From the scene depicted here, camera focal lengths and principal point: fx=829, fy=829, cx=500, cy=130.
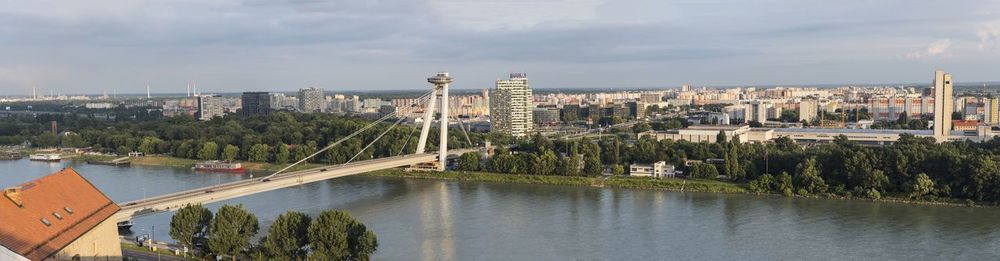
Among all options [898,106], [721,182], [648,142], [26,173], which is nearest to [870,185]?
[721,182]

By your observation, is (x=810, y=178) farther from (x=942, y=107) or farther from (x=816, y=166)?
(x=942, y=107)

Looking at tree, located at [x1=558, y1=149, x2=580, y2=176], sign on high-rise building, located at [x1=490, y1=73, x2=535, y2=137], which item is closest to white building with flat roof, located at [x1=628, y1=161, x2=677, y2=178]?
tree, located at [x1=558, y1=149, x2=580, y2=176]

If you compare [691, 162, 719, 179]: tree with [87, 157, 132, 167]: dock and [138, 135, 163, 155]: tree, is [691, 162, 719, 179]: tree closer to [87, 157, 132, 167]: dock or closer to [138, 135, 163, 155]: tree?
[87, 157, 132, 167]: dock

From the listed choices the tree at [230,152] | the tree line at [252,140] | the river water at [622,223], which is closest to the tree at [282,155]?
the tree line at [252,140]

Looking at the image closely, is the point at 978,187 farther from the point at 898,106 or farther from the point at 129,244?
the point at 898,106

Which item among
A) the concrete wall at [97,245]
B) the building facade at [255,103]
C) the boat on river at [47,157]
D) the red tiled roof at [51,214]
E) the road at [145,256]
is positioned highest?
the building facade at [255,103]

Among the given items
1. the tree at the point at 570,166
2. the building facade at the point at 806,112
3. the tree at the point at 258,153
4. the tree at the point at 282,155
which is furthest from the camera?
the building facade at the point at 806,112

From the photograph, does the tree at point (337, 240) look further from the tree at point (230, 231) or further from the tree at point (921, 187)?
the tree at point (921, 187)
